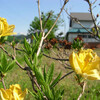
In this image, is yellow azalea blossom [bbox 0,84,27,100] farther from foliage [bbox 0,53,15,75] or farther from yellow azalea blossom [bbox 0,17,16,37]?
yellow azalea blossom [bbox 0,17,16,37]

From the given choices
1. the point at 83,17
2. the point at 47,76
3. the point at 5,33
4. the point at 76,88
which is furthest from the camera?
the point at 83,17

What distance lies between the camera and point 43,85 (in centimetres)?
52

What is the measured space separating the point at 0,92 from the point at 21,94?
8 cm

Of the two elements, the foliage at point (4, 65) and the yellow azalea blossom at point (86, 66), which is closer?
the yellow azalea blossom at point (86, 66)

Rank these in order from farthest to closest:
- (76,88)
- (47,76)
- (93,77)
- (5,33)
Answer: (76,88) → (5,33) → (47,76) → (93,77)

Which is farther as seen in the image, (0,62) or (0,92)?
(0,62)

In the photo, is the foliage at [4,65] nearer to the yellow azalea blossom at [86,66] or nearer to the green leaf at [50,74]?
the green leaf at [50,74]

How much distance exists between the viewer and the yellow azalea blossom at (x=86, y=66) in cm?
47

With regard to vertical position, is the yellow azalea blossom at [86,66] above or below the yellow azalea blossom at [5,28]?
below

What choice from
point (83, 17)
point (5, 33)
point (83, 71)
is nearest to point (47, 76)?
point (83, 71)

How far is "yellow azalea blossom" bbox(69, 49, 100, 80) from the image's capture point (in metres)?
0.47

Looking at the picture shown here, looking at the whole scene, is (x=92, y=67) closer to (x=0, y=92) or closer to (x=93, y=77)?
(x=93, y=77)

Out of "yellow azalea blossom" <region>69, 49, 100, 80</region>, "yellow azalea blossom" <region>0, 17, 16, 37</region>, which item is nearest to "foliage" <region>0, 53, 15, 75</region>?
"yellow azalea blossom" <region>0, 17, 16, 37</region>

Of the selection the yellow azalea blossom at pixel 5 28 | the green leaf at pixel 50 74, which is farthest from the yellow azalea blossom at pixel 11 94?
the yellow azalea blossom at pixel 5 28
